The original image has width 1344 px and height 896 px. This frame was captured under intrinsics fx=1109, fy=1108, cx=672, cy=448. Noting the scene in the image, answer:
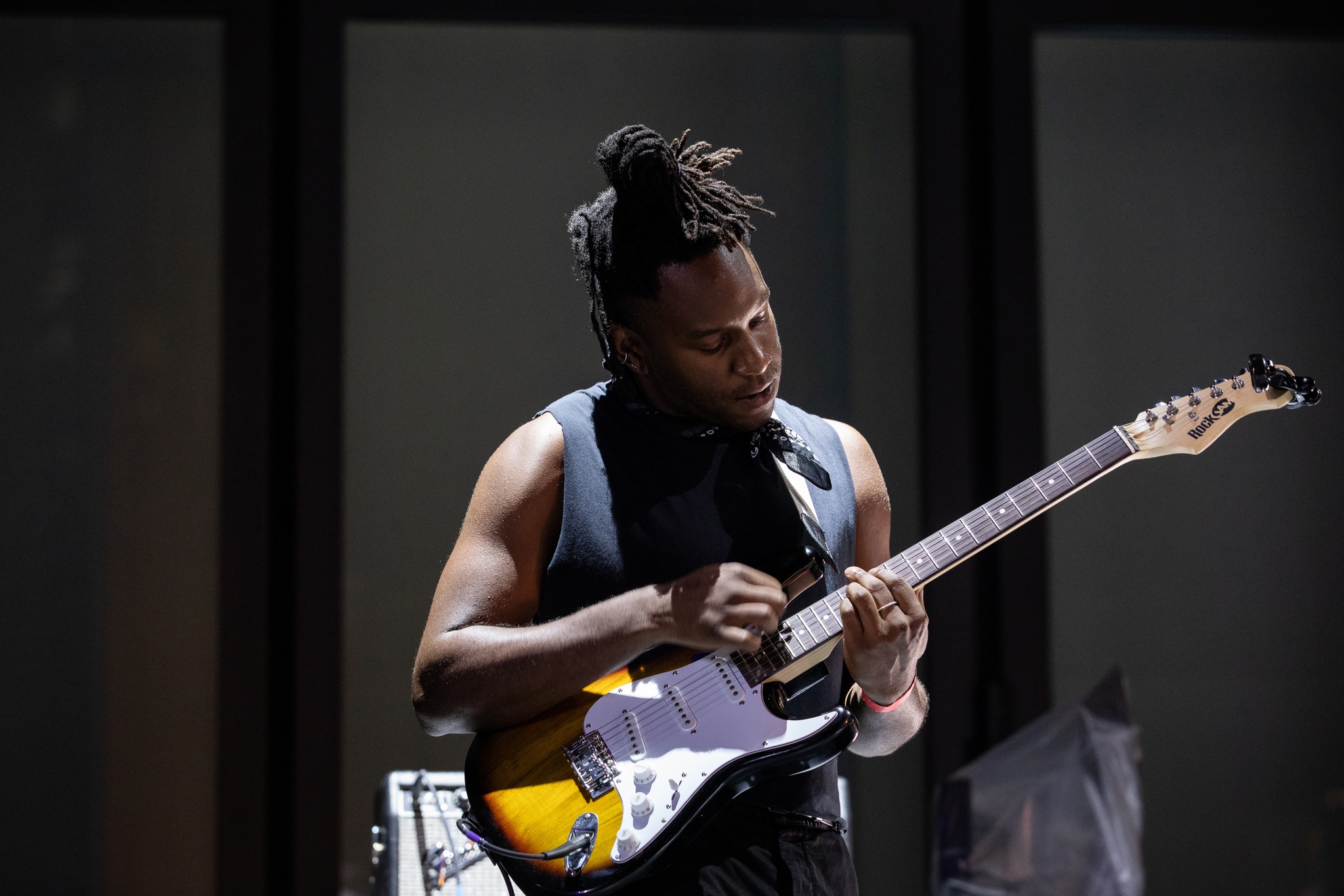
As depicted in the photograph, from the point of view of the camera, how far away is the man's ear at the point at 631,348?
4.98 feet

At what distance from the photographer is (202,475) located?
9.93 feet

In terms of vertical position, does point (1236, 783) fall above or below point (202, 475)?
below

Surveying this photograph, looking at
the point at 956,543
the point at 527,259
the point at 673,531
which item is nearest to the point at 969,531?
the point at 956,543

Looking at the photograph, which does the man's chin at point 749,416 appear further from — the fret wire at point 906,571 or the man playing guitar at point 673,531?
the fret wire at point 906,571

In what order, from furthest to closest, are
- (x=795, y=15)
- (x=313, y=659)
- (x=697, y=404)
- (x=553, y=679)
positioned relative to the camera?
(x=795, y=15)
(x=313, y=659)
(x=697, y=404)
(x=553, y=679)

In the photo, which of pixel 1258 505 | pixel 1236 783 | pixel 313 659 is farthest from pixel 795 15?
pixel 1236 783

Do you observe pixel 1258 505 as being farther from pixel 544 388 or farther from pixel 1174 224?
pixel 544 388

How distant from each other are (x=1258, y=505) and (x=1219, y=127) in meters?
1.11

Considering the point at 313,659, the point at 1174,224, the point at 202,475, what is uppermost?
the point at 1174,224

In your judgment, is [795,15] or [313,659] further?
[795,15]

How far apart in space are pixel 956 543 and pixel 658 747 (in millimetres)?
491

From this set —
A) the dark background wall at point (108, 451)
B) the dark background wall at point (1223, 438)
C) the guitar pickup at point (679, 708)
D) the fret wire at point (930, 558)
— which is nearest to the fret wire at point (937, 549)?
the fret wire at point (930, 558)

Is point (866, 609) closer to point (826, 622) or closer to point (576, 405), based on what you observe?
point (826, 622)

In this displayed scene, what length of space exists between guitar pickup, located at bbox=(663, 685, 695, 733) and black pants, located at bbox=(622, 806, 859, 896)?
0.39 ft
